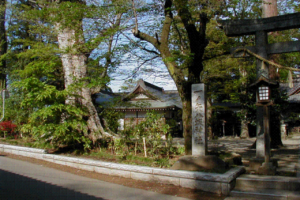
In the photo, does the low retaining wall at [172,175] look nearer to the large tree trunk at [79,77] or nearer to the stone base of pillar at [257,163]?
the stone base of pillar at [257,163]

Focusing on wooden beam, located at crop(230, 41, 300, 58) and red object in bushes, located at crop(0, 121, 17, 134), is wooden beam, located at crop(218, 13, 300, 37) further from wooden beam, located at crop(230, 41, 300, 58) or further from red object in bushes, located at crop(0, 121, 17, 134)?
red object in bushes, located at crop(0, 121, 17, 134)

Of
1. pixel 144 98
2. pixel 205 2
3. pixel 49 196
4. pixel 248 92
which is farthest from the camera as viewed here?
pixel 144 98

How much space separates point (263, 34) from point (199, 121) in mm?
3160

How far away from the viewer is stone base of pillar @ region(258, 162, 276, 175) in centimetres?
715

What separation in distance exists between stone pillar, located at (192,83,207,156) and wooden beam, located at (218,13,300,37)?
1978 mm

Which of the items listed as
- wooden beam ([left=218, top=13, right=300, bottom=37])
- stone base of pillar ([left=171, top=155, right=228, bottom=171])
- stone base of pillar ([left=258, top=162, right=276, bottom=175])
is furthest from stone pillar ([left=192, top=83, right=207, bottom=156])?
wooden beam ([left=218, top=13, right=300, bottom=37])

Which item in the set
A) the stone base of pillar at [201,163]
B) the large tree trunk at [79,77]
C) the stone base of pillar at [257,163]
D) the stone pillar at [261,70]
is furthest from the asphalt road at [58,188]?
the large tree trunk at [79,77]

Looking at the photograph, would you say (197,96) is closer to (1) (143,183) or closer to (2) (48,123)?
(1) (143,183)

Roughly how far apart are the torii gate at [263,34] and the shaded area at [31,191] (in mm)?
5067

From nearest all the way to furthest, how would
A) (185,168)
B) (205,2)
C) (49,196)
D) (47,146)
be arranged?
(49,196) → (185,168) → (205,2) → (47,146)

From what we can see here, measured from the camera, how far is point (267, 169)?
718 cm

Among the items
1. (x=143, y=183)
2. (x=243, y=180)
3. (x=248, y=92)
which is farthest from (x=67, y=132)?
(x=248, y=92)

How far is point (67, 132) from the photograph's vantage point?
1123 cm

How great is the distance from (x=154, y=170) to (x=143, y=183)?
1.69 ft
